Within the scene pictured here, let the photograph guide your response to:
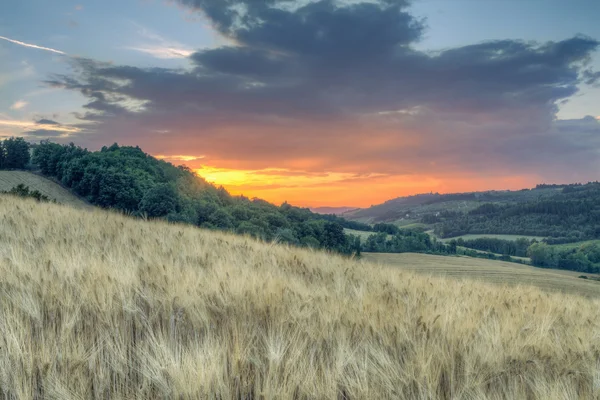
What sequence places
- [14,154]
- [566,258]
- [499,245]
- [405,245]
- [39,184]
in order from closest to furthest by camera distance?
[39,184] → [14,154] → [566,258] → [405,245] → [499,245]

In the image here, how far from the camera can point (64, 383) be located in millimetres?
2039

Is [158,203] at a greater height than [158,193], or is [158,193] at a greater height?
[158,193]

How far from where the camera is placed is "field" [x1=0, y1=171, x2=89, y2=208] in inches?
2758

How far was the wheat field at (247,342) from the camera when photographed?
211 centimetres

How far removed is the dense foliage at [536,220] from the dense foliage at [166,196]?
87.3 metres

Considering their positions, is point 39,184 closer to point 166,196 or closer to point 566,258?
point 166,196

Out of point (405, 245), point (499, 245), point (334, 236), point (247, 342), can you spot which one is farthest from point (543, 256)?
point (247, 342)

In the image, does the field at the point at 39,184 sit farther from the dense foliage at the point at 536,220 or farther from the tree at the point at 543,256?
the dense foliage at the point at 536,220

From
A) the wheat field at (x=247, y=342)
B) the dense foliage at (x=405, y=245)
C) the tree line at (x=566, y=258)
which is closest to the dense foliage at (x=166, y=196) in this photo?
the dense foliage at (x=405, y=245)

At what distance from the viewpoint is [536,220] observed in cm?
17250

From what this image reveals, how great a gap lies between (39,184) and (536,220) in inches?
7267

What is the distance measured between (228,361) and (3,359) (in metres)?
1.27

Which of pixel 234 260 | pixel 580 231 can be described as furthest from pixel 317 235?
pixel 580 231

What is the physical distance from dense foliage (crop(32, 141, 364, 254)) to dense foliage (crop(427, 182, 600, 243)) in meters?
87.3
